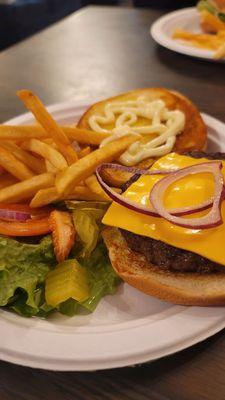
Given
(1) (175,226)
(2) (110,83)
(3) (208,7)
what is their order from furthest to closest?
(3) (208,7) < (2) (110,83) < (1) (175,226)

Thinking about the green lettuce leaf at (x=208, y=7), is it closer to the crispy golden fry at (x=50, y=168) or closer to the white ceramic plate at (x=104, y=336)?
the crispy golden fry at (x=50, y=168)

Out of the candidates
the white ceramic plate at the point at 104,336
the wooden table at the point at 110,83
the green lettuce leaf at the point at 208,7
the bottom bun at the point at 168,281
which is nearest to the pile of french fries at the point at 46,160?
the bottom bun at the point at 168,281

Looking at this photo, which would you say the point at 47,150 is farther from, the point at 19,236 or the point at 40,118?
the point at 19,236

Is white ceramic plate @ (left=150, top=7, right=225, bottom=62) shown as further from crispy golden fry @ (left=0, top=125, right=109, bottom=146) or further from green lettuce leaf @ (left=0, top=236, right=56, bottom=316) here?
green lettuce leaf @ (left=0, top=236, right=56, bottom=316)

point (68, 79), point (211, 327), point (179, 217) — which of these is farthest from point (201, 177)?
point (68, 79)

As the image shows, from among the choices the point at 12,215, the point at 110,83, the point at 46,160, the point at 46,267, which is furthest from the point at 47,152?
the point at 110,83

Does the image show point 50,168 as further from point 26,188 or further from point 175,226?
point 175,226
